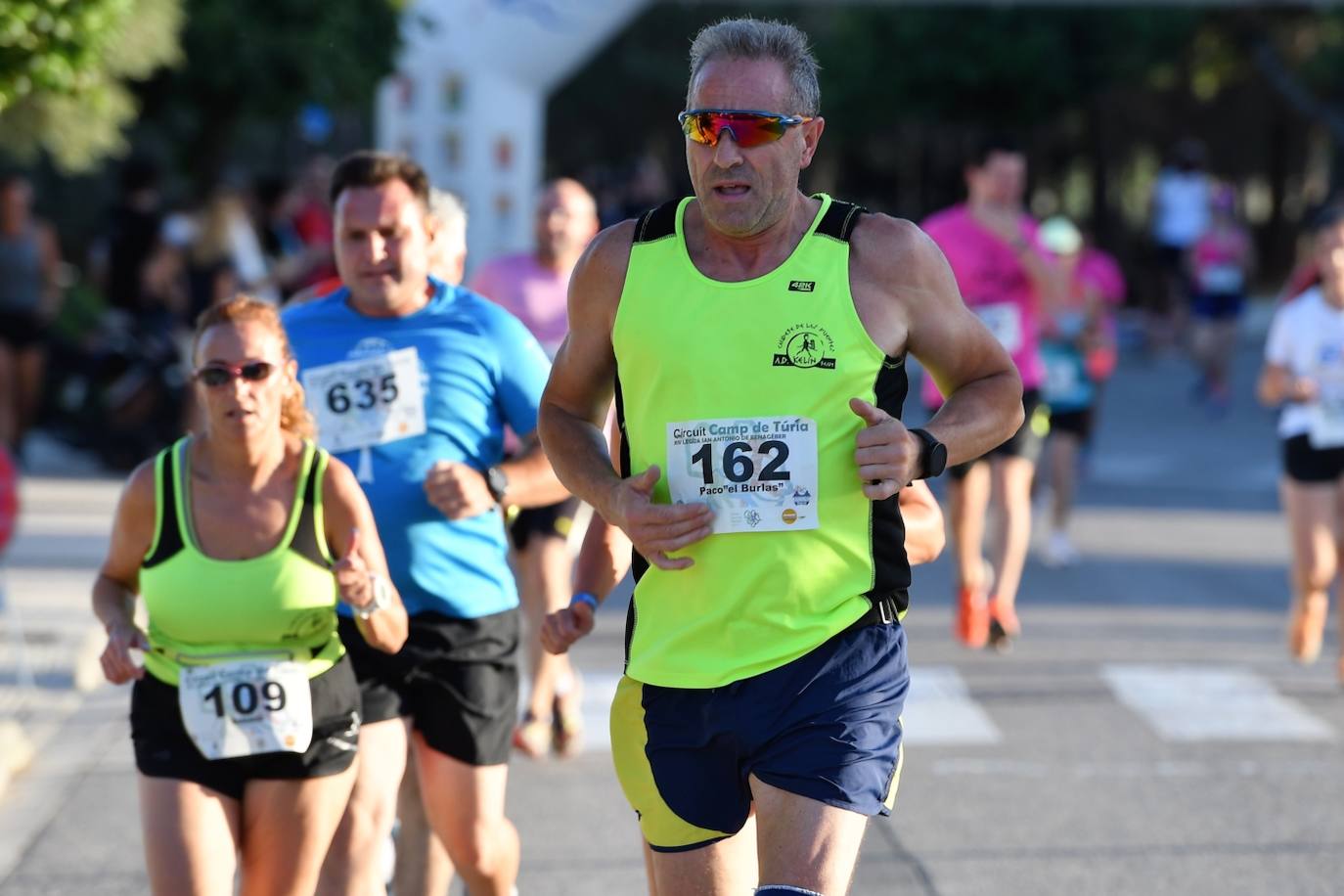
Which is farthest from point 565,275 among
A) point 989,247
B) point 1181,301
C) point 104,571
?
point 1181,301

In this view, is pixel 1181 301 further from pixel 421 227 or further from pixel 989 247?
pixel 421 227

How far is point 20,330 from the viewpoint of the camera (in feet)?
48.2

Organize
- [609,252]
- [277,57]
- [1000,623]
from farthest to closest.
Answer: [277,57], [1000,623], [609,252]

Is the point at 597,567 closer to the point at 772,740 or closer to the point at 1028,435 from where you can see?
the point at 772,740

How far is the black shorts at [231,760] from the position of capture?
177 inches

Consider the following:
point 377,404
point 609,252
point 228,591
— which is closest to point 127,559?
point 228,591

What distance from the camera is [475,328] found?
5340 millimetres

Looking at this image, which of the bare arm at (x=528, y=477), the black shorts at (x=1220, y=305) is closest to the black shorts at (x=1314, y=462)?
the bare arm at (x=528, y=477)

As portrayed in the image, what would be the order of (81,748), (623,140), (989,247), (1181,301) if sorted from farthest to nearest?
(623,140), (1181,301), (989,247), (81,748)

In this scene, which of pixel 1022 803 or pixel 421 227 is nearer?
pixel 421 227

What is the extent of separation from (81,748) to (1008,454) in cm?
418

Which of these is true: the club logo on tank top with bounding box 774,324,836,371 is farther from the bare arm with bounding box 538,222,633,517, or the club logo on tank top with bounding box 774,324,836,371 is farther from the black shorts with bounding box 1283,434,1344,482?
the black shorts with bounding box 1283,434,1344,482

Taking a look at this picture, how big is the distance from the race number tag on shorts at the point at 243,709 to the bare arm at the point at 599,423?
82 cm

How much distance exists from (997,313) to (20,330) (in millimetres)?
8015
